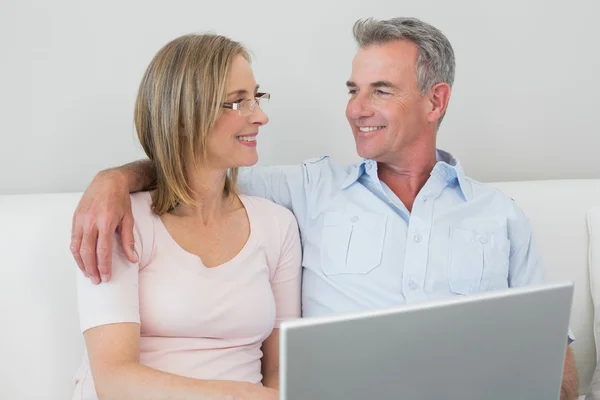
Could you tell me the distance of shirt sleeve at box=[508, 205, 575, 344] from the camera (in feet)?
5.44

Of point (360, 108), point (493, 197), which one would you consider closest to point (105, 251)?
point (360, 108)

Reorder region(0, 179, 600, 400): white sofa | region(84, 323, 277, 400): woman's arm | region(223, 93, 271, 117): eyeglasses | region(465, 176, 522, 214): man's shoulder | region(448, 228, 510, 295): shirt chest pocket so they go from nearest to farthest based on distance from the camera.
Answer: region(84, 323, 277, 400): woman's arm
region(223, 93, 271, 117): eyeglasses
region(0, 179, 600, 400): white sofa
region(448, 228, 510, 295): shirt chest pocket
region(465, 176, 522, 214): man's shoulder

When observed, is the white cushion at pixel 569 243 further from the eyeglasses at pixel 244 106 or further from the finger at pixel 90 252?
the finger at pixel 90 252

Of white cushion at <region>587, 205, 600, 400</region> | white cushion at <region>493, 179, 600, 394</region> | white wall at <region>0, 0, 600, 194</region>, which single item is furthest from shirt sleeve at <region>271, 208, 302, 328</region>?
white cushion at <region>587, 205, 600, 400</region>

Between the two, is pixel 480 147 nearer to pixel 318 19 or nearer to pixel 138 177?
pixel 318 19

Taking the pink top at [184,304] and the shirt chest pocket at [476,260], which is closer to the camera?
the pink top at [184,304]

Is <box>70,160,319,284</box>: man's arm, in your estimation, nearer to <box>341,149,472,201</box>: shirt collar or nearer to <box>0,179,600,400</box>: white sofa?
<box>0,179,600,400</box>: white sofa

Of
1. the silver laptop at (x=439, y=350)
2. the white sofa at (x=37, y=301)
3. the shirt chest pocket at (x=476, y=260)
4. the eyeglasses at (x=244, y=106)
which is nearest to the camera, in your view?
the silver laptop at (x=439, y=350)

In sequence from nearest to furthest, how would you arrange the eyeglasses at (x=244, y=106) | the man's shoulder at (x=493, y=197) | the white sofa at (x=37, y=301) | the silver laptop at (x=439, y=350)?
→ the silver laptop at (x=439, y=350) < the eyeglasses at (x=244, y=106) < the white sofa at (x=37, y=301) < the man's shoulder at (x=493, y=197)

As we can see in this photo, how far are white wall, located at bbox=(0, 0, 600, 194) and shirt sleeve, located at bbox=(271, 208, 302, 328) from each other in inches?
16.7

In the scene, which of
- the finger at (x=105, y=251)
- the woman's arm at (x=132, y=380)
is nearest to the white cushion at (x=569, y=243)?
the woman's arm at (x=132, y=380)

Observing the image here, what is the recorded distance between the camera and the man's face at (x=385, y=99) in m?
1.65

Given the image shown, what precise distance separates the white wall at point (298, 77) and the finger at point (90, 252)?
1.99ft

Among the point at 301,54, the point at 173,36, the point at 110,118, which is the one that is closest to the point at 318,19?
the point at 301,54
